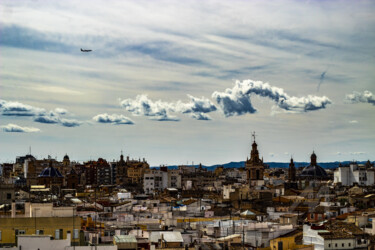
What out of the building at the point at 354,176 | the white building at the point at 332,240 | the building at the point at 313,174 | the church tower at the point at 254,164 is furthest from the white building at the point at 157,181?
the white building at the point at 332,240

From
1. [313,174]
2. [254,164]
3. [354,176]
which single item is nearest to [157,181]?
[254,164]

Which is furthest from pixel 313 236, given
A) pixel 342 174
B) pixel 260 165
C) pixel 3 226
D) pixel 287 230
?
pixel 342 174

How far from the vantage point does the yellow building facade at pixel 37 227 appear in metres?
29.5

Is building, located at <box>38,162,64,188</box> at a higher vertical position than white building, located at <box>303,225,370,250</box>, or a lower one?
higher

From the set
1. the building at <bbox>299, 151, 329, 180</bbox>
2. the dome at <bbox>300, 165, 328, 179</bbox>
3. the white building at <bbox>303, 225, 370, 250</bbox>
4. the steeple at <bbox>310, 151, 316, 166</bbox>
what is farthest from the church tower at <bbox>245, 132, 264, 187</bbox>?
the white building at <bbox>303, 225, 370, 250</bbox>

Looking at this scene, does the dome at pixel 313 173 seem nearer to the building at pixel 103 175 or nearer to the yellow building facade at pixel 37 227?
the building at pixel 103 175

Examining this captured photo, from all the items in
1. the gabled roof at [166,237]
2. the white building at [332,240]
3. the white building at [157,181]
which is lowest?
the white building at [332,240]

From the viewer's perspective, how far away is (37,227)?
30.2 m

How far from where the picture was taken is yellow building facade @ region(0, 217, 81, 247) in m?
29.5

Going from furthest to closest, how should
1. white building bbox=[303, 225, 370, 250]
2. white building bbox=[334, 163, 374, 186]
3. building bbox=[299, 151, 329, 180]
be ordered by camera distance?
building bbox=[299, 151, 329, 180], white building bbox=[334, 163, 374, 186], white building bbox=[303, 225, 370, 250]

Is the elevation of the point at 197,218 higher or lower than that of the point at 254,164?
lower

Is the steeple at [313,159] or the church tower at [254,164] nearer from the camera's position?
the church tower at [254,164]

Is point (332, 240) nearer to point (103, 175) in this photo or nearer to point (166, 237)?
point (166, 237)

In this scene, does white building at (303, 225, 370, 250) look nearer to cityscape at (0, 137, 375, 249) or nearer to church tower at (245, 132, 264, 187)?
cityscape at (0, 137, 375, 249)
